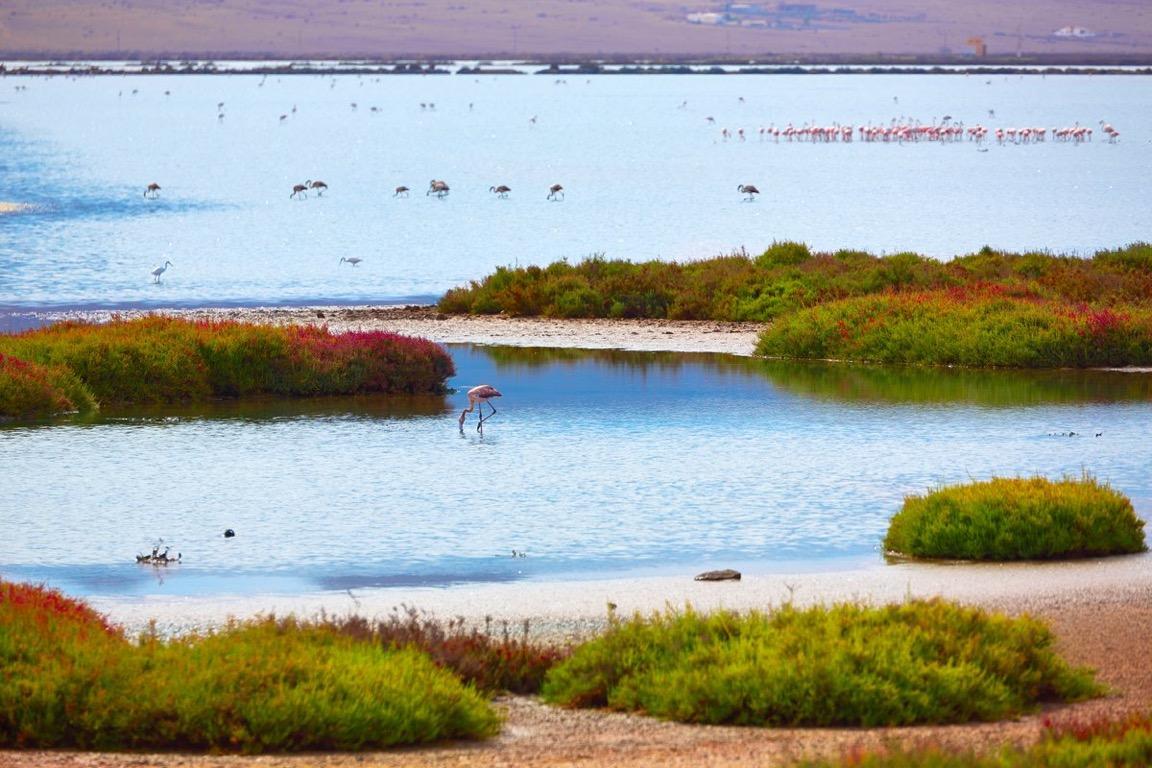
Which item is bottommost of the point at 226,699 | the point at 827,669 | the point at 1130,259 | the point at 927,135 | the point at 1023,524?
the point at 226,699

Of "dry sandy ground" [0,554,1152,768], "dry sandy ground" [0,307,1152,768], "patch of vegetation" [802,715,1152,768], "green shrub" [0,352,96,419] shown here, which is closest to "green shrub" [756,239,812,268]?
"green shrub" [0,352,96,419]

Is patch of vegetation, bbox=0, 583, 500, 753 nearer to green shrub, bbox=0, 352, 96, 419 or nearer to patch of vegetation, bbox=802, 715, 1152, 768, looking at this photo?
patch of vegetation, bbox=802, 715, 1152, 768

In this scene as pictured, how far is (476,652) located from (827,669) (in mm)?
2320

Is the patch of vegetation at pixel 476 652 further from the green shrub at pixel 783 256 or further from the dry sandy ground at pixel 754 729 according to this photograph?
the green shrub at pixel 783 256

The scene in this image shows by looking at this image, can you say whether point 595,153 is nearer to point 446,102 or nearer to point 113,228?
point 113,228

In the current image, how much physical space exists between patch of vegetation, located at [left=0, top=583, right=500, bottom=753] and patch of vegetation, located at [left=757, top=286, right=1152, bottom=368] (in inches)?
757

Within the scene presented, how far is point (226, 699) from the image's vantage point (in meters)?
9.62

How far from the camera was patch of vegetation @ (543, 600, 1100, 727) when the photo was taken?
9.95 metres

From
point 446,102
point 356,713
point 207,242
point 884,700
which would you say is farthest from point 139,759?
point 446,102

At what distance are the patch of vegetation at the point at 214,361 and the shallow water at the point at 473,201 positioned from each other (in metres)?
14.8

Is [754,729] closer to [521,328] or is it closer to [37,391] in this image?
[37,391]

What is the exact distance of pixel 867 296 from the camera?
3070 centimetres

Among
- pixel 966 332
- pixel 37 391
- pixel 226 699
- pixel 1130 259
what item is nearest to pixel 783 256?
pixel 1130 259

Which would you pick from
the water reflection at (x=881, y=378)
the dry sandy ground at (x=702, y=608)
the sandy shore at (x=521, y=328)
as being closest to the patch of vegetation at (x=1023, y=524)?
the dry sandy ground at (x=702, y=608)
